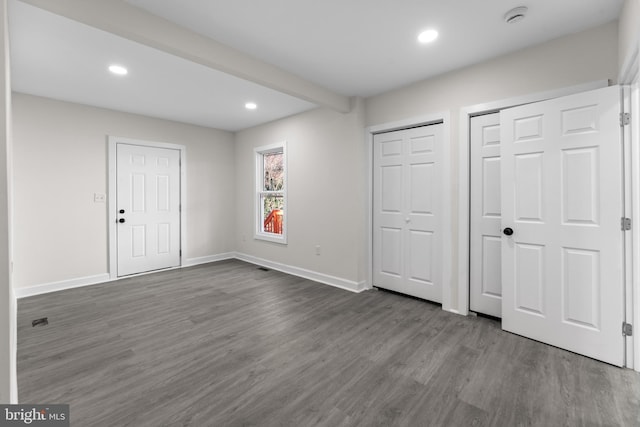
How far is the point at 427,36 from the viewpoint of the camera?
240cm

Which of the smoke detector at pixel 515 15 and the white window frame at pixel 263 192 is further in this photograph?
the white window frame at pixel 263 192

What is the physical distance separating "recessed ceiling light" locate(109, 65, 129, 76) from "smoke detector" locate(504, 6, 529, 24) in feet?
11.3

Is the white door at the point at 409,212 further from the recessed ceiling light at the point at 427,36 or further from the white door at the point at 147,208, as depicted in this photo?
the white door at the point at 147,208

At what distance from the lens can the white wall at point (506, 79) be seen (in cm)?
227

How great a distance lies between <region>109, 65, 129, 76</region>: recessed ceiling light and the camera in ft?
9.58

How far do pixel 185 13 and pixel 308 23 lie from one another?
0.90 m

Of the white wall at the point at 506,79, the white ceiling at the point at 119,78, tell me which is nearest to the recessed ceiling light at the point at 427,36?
the white wall at the point at 506,79

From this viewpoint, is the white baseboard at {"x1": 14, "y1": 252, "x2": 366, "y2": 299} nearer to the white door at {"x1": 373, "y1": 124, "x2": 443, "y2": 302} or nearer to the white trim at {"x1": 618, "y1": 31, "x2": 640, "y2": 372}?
the white door at {"x1": 373, "y1": 124, "x2": 443, "y2": 302}

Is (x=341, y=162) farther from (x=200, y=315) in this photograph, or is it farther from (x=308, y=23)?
(x=200, y=315)

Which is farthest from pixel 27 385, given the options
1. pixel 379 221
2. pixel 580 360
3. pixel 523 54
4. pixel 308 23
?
pixel 523 54

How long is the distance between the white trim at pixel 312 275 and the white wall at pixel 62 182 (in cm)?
228

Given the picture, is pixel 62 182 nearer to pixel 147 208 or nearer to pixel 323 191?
pixel 147 208

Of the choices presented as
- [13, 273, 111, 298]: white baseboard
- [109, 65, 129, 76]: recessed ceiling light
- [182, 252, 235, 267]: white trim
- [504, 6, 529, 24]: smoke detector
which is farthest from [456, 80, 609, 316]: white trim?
[13, 273, 111, 298]: white baseboard

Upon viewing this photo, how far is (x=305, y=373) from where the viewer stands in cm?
203
